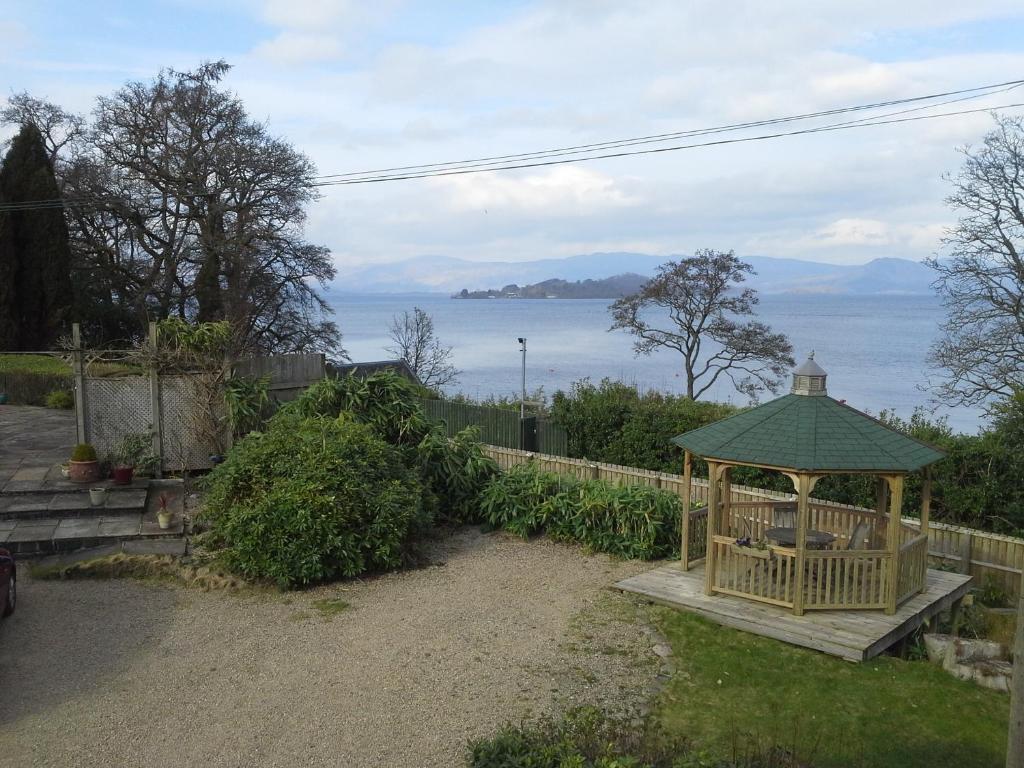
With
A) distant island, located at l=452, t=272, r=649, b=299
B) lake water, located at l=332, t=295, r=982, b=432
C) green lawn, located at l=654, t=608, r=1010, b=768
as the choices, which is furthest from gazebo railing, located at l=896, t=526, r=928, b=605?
distant island, located at l=452, t=272, r=649, b=299

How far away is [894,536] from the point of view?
29.1 feet

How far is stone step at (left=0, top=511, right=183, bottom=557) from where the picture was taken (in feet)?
36.5

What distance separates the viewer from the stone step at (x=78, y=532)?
36.5 feet

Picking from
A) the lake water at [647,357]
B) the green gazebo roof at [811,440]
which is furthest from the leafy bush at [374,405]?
the lake water at [647,357]

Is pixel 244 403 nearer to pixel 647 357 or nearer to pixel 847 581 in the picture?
pixel 847 581

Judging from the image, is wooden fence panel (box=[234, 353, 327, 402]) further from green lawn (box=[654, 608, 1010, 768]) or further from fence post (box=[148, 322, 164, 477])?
green lawn (box=[654, 608, 1010, 768])

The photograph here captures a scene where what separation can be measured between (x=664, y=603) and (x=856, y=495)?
4.35 m

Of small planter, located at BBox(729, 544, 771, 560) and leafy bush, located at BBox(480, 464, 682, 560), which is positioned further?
leafy bush, located at BBox(480, 464, 682, 560)

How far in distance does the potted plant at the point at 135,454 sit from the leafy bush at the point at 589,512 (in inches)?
227

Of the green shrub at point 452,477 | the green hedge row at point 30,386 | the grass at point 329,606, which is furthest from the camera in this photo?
the green hedge row at point 30,386

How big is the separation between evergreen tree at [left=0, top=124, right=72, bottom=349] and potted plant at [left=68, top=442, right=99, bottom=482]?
1751cm

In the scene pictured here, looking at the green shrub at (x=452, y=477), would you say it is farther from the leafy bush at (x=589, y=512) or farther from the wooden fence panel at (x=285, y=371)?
the wooden fence panel at (x=285, y=371)

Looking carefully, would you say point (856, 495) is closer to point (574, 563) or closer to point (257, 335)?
point (574, 563)

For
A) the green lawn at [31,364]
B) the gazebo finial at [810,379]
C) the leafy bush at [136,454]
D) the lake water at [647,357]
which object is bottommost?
the lake water at [647,357]
